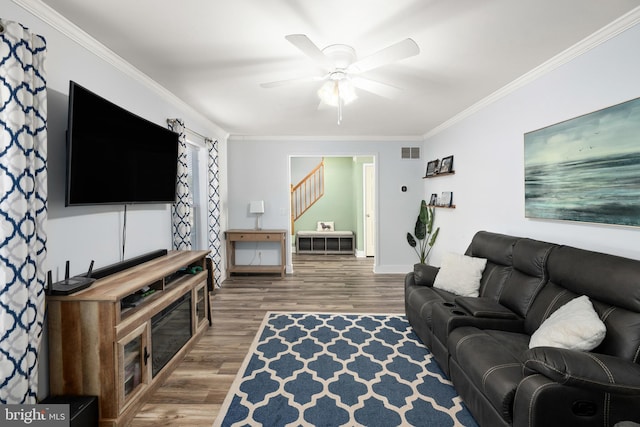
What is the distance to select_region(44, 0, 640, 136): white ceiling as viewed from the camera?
1789 mm

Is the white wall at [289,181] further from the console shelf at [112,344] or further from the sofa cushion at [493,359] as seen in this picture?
the sofa cushion at [493,359]

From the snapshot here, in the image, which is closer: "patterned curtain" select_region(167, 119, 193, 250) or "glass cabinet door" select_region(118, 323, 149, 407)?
"glass cabinet door" select_region(118, 323, 149, 407)

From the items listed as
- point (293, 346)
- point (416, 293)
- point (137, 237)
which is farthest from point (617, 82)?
point (137, 237)

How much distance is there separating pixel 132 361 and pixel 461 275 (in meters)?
2.80

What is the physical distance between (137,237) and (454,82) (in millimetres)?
3403

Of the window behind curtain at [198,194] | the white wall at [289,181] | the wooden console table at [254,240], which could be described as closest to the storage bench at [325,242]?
the white wall at [289,181]

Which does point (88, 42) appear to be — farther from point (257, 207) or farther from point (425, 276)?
point (425, 276)

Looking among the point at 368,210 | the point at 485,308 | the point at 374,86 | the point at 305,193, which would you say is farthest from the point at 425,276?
the point at 305,193

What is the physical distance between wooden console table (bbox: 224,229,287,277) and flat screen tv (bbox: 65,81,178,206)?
224 centimetres

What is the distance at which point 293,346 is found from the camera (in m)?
2.82

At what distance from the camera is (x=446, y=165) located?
4.48 meters

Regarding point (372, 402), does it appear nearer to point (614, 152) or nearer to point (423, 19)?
point (614, 152)

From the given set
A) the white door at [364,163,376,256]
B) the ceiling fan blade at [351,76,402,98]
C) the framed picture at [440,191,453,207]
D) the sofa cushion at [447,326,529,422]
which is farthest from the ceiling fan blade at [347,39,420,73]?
the white door at [364,163,376,256]

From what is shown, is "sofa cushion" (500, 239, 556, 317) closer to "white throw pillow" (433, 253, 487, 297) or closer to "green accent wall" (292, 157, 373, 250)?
"white throw pillow" (433, 253, 487, 297)
